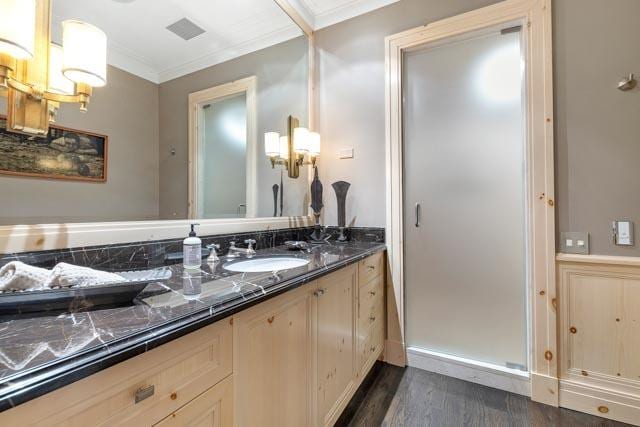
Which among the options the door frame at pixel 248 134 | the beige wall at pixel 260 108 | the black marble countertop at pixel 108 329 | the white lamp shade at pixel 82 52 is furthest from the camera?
the door frame at pixel 248 134

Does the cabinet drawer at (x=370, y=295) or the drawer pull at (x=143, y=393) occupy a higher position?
the drawer pull at (x=143, y=393)

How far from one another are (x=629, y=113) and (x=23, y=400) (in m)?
2.45

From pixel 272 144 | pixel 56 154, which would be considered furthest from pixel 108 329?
pixel 272 144

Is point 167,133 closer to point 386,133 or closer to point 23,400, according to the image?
point 23,400

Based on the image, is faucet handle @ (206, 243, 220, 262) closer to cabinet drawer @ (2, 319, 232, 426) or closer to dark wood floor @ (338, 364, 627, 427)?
cabinet drawer @ (2, 319, 232, 426)

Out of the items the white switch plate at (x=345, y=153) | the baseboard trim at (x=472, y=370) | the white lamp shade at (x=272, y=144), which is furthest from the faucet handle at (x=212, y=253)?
the baseboard trim at (x=472, y=370)

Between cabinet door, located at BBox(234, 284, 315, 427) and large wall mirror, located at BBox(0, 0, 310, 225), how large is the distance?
76cm

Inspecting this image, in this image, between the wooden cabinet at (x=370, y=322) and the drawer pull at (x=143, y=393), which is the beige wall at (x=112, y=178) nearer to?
the drawer pull at (x=143, y=393)

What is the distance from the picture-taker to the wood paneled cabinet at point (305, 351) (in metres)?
0.87

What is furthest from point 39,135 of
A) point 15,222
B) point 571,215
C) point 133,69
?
point 571,215

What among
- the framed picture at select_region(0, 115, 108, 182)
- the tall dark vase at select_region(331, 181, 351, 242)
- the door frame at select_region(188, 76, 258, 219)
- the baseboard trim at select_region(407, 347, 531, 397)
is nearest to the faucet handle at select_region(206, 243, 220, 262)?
the door frame at select_region(188, 76, 258, 219)

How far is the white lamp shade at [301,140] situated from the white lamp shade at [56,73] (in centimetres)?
137

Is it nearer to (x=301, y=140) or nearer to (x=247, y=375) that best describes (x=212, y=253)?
(x=247, y=375)

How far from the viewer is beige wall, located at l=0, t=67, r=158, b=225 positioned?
948mm
